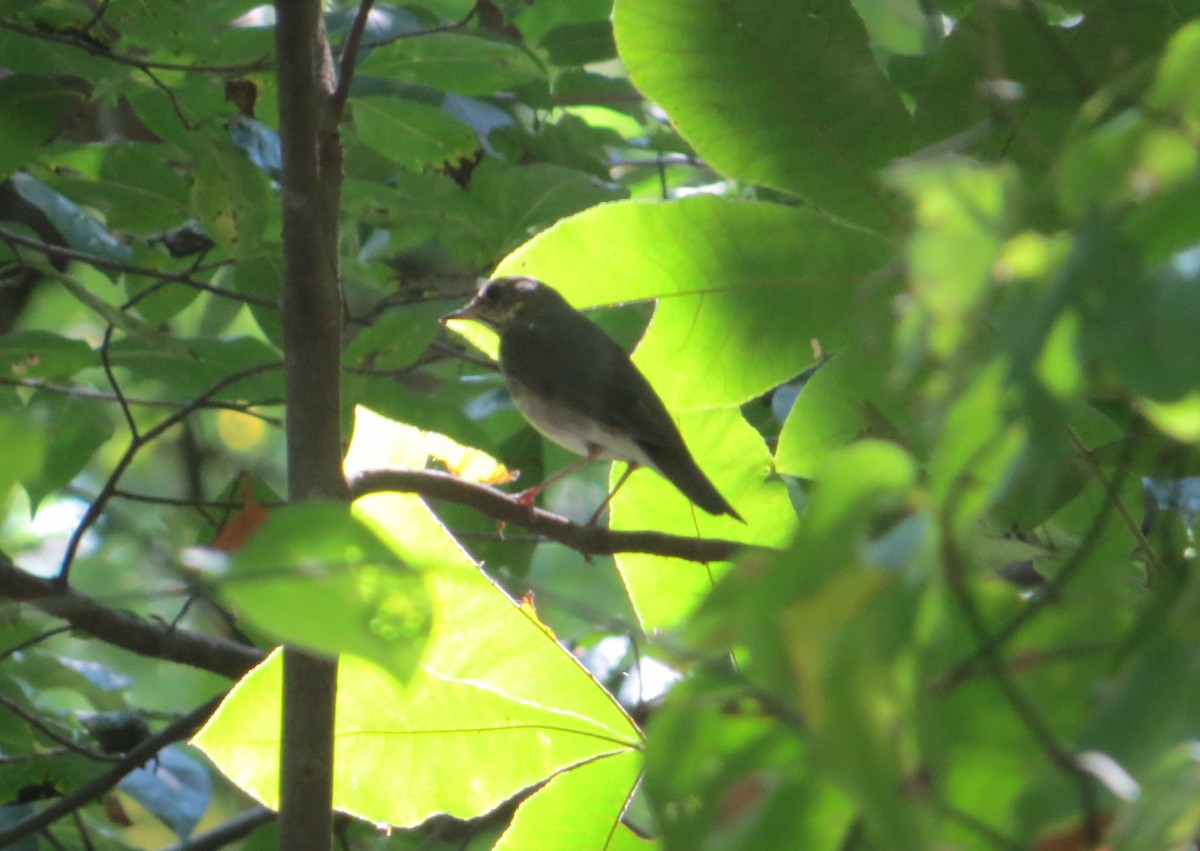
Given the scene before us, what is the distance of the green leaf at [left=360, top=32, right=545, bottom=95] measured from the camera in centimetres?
279

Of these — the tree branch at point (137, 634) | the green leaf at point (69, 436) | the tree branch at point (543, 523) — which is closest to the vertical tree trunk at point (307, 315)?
the tree branch at point (543, 523)

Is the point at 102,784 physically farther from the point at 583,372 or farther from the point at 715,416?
the point at 583,372

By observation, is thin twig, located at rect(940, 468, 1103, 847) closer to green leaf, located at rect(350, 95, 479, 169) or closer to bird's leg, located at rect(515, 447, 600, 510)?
bird's leg, located at rect(515, 447, 600, 510)

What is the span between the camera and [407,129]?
9.70 feet

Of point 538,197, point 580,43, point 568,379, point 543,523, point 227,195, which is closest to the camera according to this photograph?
point 543,523

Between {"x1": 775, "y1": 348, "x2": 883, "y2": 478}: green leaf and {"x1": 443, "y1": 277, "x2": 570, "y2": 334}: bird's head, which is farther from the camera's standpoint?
{"x1": 443, "y1": 277, "x2": 570, "y2": 334}: bird's head

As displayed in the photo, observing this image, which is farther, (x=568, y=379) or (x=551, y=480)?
(x=568, y=379)

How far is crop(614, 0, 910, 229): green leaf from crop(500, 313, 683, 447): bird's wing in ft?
5.90

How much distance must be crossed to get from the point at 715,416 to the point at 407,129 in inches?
51.2

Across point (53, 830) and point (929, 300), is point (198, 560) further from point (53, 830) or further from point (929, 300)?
point (53, 830)

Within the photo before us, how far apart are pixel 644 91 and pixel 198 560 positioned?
1.23 m

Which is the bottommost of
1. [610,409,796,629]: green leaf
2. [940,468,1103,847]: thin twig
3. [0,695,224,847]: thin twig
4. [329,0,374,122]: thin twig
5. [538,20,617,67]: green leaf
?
[0,695,224,847]: thin twig

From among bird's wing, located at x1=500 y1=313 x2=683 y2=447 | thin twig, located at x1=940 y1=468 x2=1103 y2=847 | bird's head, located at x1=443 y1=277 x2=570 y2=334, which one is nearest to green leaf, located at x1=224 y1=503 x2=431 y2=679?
thin twig, located at x1=940 y1=468 x2=1103 y2=847

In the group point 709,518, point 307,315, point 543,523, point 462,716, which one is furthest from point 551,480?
point 462,716
